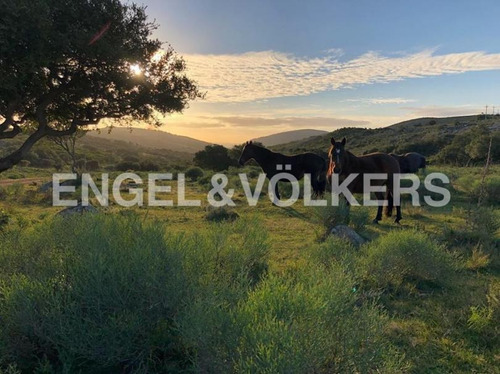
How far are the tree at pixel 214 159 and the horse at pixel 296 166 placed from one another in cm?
2427

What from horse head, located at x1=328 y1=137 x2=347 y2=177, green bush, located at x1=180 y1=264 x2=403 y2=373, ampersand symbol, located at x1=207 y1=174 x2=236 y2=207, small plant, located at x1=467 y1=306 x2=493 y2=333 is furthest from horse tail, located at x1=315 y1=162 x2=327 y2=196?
green bush, located at x1=180 y1=264 x2=403 y2=373

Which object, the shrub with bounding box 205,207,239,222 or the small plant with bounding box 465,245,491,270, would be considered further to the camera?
the shrub with bounding box 205,207,239,222

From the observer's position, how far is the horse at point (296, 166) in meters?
15.8

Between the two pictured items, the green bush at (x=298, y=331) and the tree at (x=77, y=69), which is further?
the tree at (x=77, y=69)

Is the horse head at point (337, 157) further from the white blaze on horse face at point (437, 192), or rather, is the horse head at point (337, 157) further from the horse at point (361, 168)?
the white blaze on horse face at point (437, 192)

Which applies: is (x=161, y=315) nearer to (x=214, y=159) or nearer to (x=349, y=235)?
(x=349, y=235)

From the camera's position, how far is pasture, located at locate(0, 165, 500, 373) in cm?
255

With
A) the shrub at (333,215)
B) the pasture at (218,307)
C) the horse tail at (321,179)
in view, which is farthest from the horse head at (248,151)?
the pasture at (218,307)

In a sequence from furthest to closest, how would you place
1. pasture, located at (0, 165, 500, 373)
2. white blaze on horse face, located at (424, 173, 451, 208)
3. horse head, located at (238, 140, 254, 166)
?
horse head, located at (238, 140, 254, 166)
white blaze on horse face, located at (424, 173, 451, 208)
pasture, located at (0, 165, 500, 373)

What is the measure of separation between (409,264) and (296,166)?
10.3 metres

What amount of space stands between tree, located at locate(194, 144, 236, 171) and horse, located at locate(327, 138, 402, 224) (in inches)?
1182

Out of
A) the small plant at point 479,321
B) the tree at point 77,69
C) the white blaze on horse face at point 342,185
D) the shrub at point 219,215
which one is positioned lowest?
the small plant at point 479,321

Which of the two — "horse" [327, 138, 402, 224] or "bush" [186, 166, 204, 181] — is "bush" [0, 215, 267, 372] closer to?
"horse" [327, 138, 402, 224]

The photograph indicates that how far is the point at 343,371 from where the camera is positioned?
99.7 inches
